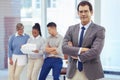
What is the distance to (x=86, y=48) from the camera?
2355 mm

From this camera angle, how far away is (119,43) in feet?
19.4

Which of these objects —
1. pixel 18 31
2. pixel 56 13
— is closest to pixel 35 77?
pixel 18 31

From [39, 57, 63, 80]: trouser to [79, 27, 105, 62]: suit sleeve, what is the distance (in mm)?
2105

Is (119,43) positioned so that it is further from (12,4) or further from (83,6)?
(83,6)

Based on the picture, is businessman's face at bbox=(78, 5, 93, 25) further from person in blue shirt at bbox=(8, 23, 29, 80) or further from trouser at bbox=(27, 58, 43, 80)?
person in blue shirt at bbox=(8, 23, 29, 80)

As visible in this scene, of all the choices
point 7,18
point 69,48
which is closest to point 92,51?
point 69,48

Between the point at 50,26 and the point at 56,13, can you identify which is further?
the point at 56,13

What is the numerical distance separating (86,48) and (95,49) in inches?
3.6

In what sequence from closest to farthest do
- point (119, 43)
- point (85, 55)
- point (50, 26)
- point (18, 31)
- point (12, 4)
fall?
1. point (85, 55)
2. point (50, 26)
3. point (18, 31)
4. point (119, 43)
5. point (12, 4)

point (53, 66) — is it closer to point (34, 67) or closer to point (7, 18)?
point (34, 67)

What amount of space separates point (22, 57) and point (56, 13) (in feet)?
6.43

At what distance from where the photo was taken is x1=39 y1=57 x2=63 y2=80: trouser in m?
4.39

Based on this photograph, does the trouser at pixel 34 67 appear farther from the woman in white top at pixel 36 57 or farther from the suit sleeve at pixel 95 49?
the suit sleeve at pixel 95 49

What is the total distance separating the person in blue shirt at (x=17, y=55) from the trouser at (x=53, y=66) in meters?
0.51
